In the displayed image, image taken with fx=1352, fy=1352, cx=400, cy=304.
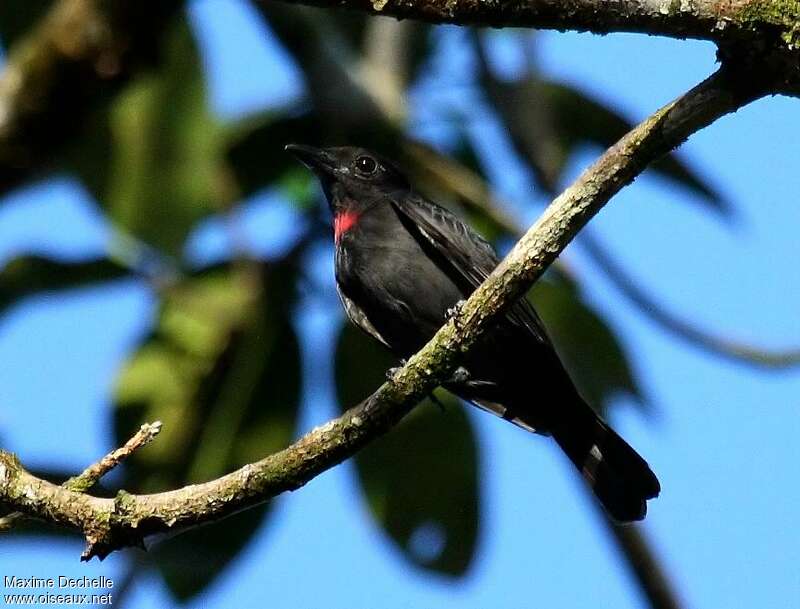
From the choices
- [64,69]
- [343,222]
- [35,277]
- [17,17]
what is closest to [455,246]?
[343,222]

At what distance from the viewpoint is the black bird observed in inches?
208

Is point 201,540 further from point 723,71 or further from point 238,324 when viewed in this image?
point 723,71

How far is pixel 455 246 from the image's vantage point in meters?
5.44

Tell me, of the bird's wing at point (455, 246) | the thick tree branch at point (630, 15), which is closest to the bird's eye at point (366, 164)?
the bird's wing at point (455, 246)

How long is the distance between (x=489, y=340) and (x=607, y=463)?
28.2 inches

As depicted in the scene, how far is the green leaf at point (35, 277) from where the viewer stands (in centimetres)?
629

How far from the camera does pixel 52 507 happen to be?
3877mm

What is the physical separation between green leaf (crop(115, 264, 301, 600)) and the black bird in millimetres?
788

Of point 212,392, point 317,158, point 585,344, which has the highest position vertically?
point 585,344

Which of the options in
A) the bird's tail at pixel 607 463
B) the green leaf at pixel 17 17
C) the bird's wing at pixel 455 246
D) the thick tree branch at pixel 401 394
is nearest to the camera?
the thick tree branch at pixel 401 394

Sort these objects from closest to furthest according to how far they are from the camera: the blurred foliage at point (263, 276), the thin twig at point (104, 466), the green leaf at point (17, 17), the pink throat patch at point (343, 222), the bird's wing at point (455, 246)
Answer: the thin twig at point (104, 466) → the bird's wing at point (455, 246) → the pink throat patch at point (343, 222) → the blurred foliage at point (263, 276) → the green leaf at point (17, 17)

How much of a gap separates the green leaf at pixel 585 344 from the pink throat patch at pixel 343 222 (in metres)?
0.90

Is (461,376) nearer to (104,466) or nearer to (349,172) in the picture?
(349,172)

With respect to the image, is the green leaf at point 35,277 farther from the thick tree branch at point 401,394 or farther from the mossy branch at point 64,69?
the thick tree branch at point 401,394
